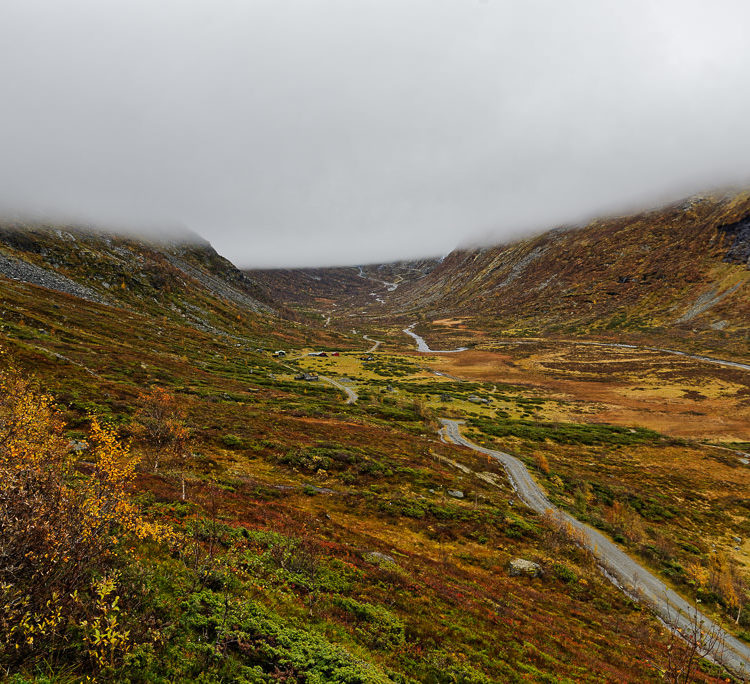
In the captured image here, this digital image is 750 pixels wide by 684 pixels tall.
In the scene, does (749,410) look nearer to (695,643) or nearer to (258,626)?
(695,643)

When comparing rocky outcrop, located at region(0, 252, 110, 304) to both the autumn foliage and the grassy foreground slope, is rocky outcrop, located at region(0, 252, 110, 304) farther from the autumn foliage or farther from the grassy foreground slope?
the autumn foliage

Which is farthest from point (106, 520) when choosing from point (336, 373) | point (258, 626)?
point (336, 373)

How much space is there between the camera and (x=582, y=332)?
602 feet

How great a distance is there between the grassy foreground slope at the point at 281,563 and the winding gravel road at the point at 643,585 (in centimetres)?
188

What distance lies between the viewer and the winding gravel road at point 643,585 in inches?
758

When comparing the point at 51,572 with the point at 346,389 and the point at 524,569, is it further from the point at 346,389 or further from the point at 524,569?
the point at 346,389

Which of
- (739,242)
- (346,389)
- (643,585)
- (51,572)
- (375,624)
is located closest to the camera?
(51,572)

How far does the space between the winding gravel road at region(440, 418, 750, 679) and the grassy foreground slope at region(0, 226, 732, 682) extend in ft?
6.17

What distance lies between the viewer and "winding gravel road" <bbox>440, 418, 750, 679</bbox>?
1925 cm

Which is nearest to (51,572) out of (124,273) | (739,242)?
(124,273)

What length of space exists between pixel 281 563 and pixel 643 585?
2709cm

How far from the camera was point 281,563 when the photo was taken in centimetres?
1308

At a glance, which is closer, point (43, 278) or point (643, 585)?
point (643, 585)

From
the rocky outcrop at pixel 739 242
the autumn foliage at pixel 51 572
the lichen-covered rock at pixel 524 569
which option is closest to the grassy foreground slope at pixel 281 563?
the autumn foliage at pixel 51 572
